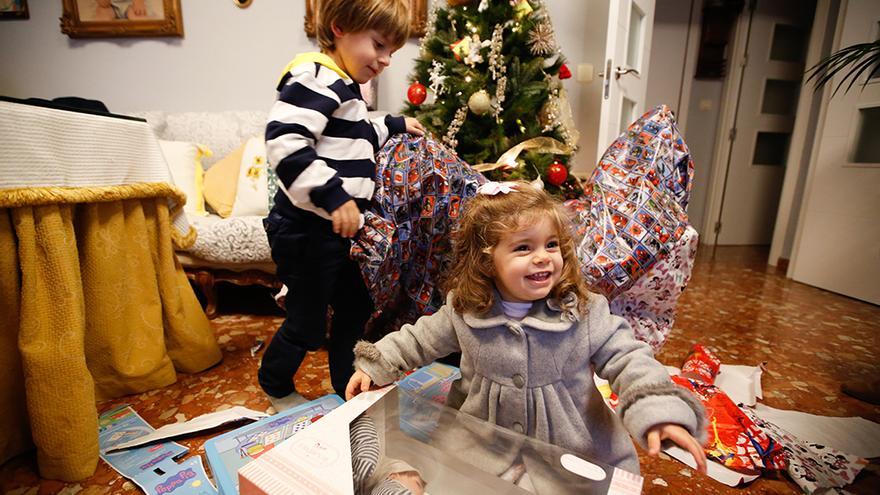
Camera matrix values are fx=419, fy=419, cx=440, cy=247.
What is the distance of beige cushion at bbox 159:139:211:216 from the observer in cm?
192

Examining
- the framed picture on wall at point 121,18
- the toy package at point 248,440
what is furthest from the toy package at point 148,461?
the framed picture on wall at point 121,18

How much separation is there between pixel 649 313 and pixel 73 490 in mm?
1493

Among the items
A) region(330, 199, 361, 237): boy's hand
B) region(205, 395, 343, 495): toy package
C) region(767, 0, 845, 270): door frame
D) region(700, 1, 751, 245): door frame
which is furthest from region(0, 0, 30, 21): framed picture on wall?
region(700, 1, 751, 245): door frame

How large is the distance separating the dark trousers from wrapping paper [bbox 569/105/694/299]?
2.04ft

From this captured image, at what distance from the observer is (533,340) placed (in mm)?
700

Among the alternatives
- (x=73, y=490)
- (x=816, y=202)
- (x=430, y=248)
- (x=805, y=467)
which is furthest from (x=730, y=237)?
(x=73, y=490)

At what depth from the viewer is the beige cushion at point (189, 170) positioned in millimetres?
1918

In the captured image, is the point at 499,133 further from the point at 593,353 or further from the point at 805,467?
the point at 805,467

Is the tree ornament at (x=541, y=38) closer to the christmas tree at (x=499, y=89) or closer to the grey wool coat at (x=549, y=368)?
the christmas tree at (x=499, y=89)

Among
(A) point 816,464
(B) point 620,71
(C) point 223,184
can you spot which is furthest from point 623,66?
(C) point 223,184

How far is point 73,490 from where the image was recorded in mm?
875

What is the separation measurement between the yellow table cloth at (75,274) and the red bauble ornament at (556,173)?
129cm

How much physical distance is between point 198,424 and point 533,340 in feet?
2.90

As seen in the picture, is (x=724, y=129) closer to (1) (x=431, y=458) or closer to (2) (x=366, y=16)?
(2) (x=366, y=16)
